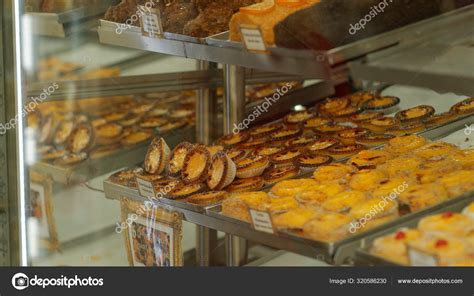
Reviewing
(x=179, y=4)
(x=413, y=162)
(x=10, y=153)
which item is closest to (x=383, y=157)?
(x=413, y=162)

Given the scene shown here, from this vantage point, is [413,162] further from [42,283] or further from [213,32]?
[42,283]

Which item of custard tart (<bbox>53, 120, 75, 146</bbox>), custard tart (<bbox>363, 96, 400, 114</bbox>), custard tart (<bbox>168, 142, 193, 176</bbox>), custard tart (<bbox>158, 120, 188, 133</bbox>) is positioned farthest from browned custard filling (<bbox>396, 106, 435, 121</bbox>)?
custard tart (<bbox>53, 120, 75, 146</bbox>)

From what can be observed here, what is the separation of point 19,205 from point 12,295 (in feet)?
1.58

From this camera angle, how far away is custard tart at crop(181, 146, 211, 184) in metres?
2.60

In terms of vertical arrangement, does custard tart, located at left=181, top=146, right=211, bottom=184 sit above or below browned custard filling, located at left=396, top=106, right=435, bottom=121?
below

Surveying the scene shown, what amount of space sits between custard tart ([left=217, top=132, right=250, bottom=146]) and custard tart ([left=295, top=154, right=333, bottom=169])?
296 millimetres

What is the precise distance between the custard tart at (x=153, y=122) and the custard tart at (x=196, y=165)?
78 cm

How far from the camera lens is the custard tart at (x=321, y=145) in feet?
8.91

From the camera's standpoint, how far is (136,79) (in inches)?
128

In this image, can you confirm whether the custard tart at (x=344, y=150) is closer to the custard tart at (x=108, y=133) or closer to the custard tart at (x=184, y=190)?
the custard tart at (x=184, y=190)

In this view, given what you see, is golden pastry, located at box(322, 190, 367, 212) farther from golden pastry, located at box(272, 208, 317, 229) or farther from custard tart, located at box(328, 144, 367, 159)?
custard tart, located at box(328, 144, 367, 159)

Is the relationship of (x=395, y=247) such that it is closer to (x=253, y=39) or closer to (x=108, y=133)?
(x=253, y=39)
